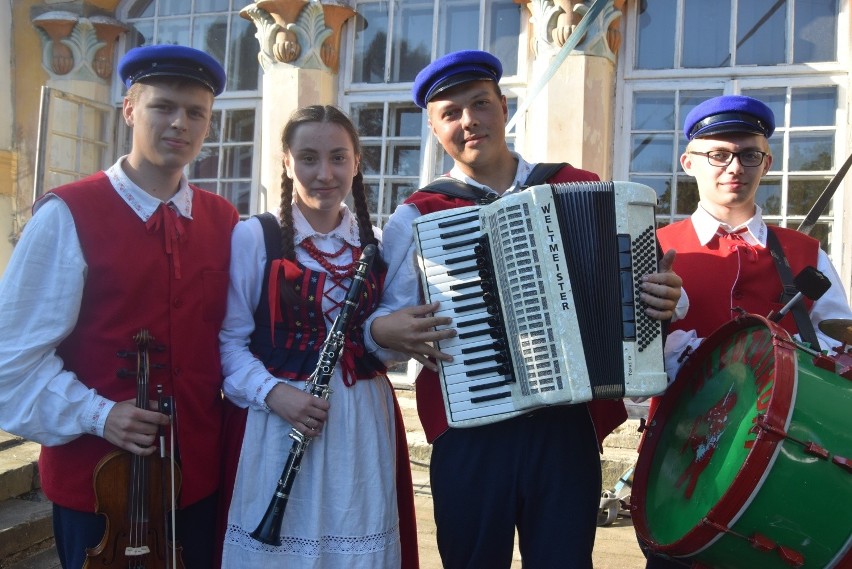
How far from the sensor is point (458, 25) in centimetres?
612

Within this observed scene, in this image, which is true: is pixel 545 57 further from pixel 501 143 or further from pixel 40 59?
pixel 40 59

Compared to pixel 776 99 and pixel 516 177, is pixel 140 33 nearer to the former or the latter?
pixel 776 99

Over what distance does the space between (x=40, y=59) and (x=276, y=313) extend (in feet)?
19.1

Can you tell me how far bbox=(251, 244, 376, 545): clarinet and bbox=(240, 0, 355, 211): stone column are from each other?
4.01 metres

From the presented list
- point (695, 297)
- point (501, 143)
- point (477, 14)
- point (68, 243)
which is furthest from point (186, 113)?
point (477, 14)

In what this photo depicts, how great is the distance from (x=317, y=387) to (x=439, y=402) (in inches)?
14.4

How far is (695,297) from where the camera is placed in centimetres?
261

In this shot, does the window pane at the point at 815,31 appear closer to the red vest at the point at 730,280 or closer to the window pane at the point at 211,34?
the red vest at the point at 730,280

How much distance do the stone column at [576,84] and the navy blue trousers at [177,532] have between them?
3.70 metres

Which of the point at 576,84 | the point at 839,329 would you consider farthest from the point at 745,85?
the point at 839,329

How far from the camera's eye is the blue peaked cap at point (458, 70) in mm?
2354

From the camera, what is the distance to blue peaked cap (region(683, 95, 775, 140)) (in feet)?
8.54

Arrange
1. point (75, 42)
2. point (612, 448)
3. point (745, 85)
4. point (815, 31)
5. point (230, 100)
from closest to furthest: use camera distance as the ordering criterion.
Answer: point (612, 448) → point (815, 31) → point (745, 85) → point (230, 100) → point (75, 42)

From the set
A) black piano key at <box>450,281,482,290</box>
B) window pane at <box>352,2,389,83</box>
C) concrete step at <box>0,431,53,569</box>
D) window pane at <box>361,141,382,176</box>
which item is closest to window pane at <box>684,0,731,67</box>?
window pane at <box>352,2,389,83</box>
